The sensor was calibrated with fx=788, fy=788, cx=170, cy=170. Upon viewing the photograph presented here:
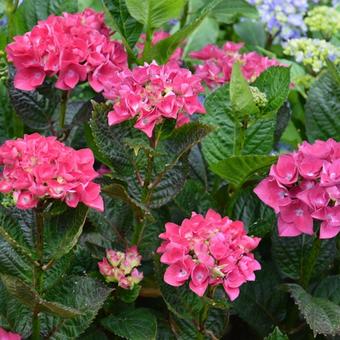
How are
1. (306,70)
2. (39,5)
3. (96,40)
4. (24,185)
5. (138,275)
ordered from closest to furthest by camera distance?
(24,185) → (138,275) → (96,40) → (39,5) → (306,70)

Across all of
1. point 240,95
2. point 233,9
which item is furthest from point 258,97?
point 233,9

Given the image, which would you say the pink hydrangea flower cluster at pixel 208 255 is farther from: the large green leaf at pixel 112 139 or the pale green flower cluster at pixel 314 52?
the pale green flower cluster at pixel 314 52

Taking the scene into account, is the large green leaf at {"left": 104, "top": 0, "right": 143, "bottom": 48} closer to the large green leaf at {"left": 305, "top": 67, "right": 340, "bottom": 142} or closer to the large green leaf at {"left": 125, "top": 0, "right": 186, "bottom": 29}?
the large green leaf at {"left": 125, "top": 0, "right": 186, "bottom": 29}

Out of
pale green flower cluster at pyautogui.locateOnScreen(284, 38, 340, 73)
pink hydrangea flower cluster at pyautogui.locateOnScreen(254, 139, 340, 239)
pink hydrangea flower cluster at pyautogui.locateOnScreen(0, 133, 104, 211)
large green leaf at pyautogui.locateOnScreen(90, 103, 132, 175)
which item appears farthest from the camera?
pale green flower cluster at pyautogui.locateOnScreen(284, 38, 340, 73)

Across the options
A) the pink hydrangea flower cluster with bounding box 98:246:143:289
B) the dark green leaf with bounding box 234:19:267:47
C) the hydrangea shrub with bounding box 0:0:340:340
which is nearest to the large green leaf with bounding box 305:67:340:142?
the hydrangea shrub with bounding box 0:0:340:340

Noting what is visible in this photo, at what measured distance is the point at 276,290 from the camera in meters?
1.54

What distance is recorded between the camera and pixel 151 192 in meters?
1.39

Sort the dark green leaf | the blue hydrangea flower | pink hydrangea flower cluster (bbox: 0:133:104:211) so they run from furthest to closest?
the dark green leaf
the blue hydrangea flower
pink hydrangea flower cluster (bbox: 0:133:104:211)

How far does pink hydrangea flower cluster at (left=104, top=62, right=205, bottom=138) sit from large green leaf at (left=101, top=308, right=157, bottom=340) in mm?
332

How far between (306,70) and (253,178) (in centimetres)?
82

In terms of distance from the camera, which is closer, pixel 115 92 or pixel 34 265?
pixel 34 265

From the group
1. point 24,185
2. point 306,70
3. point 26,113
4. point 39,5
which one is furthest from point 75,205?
point 306,70

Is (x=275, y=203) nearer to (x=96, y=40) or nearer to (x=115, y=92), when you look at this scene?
(x=115, y=92)

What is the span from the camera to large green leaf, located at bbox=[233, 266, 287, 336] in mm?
1524
